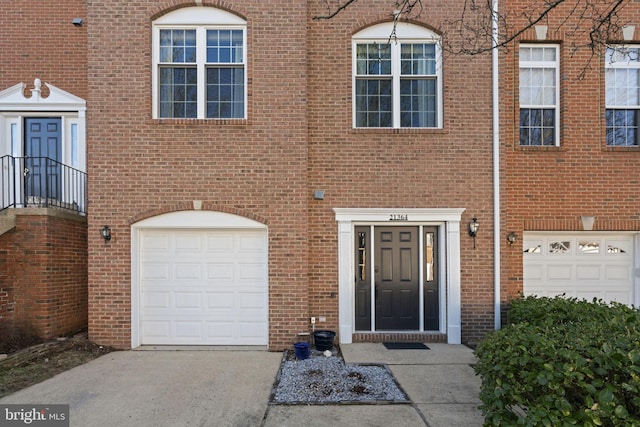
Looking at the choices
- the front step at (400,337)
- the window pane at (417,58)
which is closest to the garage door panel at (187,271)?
the front step at (400,337)

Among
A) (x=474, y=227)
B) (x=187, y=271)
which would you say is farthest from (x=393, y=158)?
(x=187, y=271)

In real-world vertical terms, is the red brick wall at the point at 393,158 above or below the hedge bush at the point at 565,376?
above

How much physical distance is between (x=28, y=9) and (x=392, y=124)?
25.8ft

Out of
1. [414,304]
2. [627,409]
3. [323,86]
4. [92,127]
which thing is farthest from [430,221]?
[92,127]

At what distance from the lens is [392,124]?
7.20 metres

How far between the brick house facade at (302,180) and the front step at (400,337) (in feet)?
0.08

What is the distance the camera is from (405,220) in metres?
6.99

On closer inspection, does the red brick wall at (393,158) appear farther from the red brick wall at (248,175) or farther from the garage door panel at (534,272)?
the garage door panel at (534,272)

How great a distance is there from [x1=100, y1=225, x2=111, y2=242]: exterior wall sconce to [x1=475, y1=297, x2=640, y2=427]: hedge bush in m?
6.09

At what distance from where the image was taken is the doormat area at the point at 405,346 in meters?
6.53

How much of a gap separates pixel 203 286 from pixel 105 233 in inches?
74.9

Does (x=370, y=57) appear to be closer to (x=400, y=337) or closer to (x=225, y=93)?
(x=225, y=93)

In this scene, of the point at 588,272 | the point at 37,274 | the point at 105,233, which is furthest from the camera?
the point at 588,272

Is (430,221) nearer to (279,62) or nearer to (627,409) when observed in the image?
(279,62)
